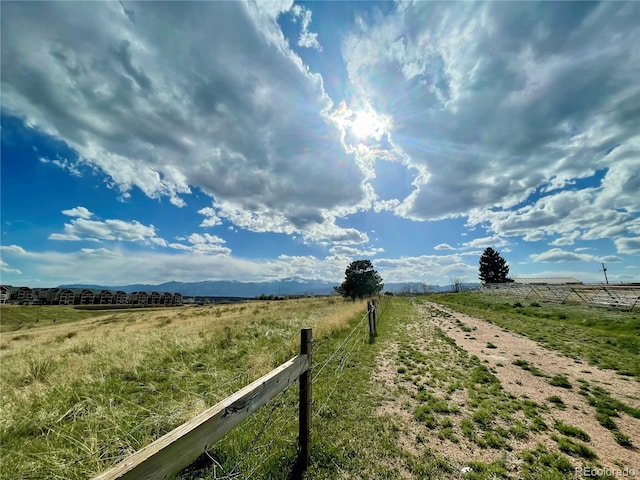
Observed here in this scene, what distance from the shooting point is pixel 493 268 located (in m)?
73.1

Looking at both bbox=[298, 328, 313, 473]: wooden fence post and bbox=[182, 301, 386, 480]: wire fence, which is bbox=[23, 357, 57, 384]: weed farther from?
bbox=[298, 328, 313, 473]: wooden fence post

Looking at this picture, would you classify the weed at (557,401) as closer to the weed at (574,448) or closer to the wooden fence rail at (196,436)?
the weed at (574,448)

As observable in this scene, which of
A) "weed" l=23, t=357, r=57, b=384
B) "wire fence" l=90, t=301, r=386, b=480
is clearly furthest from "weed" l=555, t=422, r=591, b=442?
"weed" l=23, t=357, r=57, b=384

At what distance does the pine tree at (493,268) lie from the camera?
2852 inches

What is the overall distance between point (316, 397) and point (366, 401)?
1105 millimetres

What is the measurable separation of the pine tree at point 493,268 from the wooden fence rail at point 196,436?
3396 inches

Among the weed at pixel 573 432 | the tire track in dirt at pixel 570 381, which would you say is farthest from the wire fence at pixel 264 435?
the tire track in dirt at pixel 570 381

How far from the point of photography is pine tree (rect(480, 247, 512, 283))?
72.4 m

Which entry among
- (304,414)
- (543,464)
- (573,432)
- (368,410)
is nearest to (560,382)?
(573,432)

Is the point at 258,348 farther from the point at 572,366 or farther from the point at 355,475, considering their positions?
the point at 572,366

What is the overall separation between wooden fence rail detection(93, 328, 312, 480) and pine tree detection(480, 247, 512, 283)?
86.3 m

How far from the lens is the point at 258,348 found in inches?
389

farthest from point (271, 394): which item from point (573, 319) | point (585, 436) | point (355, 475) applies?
point (573, 319)

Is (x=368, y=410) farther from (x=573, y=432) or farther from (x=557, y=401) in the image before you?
(x=557, y=401)
